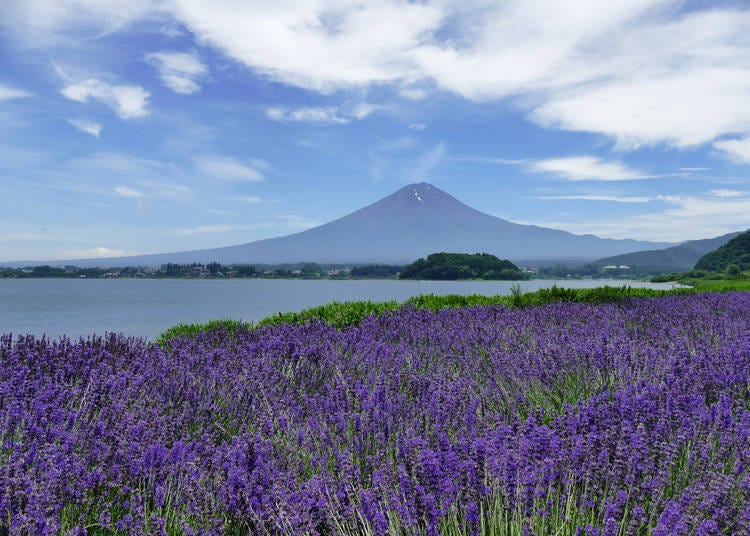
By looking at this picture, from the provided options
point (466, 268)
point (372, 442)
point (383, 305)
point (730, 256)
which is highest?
point (730, 256)

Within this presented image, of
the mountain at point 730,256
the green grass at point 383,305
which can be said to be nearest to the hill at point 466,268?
the mountain at point 730,256

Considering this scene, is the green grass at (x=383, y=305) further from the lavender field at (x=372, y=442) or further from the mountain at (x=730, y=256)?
the mountain at (x=730, y=256)

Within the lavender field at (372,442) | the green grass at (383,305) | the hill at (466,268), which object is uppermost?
the hill at (466,268)

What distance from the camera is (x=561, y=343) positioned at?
20.0ft

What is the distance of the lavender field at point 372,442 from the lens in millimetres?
2305

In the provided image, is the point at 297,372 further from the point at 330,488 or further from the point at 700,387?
the point at 700,387

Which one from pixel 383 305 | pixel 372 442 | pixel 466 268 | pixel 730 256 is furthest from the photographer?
pixel 730 256

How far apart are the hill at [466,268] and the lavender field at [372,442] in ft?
160

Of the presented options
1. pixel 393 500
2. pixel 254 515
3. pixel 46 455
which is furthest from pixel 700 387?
pixel 46 455

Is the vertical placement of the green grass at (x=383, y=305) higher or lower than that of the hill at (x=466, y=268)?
lower

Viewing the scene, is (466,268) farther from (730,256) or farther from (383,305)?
(383,305)

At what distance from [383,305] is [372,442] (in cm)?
755

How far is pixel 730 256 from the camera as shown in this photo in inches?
2405

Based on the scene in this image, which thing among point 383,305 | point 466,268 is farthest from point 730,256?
point 383,305
